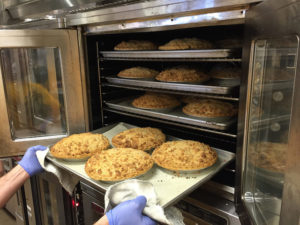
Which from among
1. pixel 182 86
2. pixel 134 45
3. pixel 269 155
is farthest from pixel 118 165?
pixel 134 45

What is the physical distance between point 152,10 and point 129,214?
1056 millimetres

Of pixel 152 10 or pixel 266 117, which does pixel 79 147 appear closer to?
pixel 152 10

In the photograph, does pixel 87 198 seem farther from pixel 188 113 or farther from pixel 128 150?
pixel 188 113

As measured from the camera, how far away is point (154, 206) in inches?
40.4

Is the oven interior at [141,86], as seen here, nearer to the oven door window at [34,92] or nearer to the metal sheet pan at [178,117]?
the metal sheet pan at [178,117]

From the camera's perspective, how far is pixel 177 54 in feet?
4.80

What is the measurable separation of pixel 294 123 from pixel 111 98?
1.69 metres

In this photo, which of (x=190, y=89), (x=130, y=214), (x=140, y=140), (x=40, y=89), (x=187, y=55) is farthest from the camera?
(x=40, y=89)

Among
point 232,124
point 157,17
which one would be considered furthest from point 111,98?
point 232,124

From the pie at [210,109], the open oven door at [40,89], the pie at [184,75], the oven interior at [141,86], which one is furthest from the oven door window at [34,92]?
the pie at [210,109]

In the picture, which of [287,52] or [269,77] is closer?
[287,52]

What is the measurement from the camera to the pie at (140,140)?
5.33 feet

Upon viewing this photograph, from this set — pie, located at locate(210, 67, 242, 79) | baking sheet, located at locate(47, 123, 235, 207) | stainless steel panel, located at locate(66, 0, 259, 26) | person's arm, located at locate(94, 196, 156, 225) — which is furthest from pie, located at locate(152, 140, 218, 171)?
stainless steel panel, located at locate(66, 0, 259, 26)

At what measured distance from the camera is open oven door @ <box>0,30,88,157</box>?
164cm
